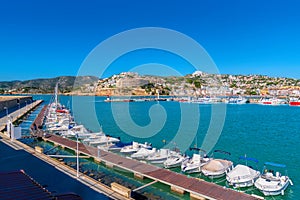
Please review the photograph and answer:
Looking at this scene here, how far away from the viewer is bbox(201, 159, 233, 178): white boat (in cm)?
1416

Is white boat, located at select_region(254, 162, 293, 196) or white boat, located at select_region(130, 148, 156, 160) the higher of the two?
white boat, located at select_region(130, 148, 156, 160)

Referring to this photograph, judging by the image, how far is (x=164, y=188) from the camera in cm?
1266

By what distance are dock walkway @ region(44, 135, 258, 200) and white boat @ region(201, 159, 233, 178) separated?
1885 mm

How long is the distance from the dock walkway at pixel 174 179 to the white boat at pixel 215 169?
1.88m

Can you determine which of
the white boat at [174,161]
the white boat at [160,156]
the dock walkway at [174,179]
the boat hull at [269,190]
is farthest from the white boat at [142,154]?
the boat hull at [269,190]

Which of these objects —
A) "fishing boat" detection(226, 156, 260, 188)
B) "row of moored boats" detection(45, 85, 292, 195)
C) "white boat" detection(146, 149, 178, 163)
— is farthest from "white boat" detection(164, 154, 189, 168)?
"fishing boat" detection(226, 156, 260, 188)

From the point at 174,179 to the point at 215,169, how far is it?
9.74 ft

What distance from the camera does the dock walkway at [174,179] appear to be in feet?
35.4

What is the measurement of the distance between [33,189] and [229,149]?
1962 centimetres

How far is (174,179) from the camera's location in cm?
1272

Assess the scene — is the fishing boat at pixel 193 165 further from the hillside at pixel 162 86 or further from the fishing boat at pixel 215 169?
the hillside at pixel 162 86

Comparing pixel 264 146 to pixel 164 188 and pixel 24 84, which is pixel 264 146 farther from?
pixel 24 84

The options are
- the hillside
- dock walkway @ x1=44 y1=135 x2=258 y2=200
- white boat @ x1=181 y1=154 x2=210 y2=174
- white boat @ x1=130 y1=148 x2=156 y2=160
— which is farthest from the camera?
the hillside

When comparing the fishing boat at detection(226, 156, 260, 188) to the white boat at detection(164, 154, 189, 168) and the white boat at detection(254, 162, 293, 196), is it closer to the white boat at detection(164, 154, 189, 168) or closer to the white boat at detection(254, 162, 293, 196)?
the white boat at detection(254, 162, 293, 196)
